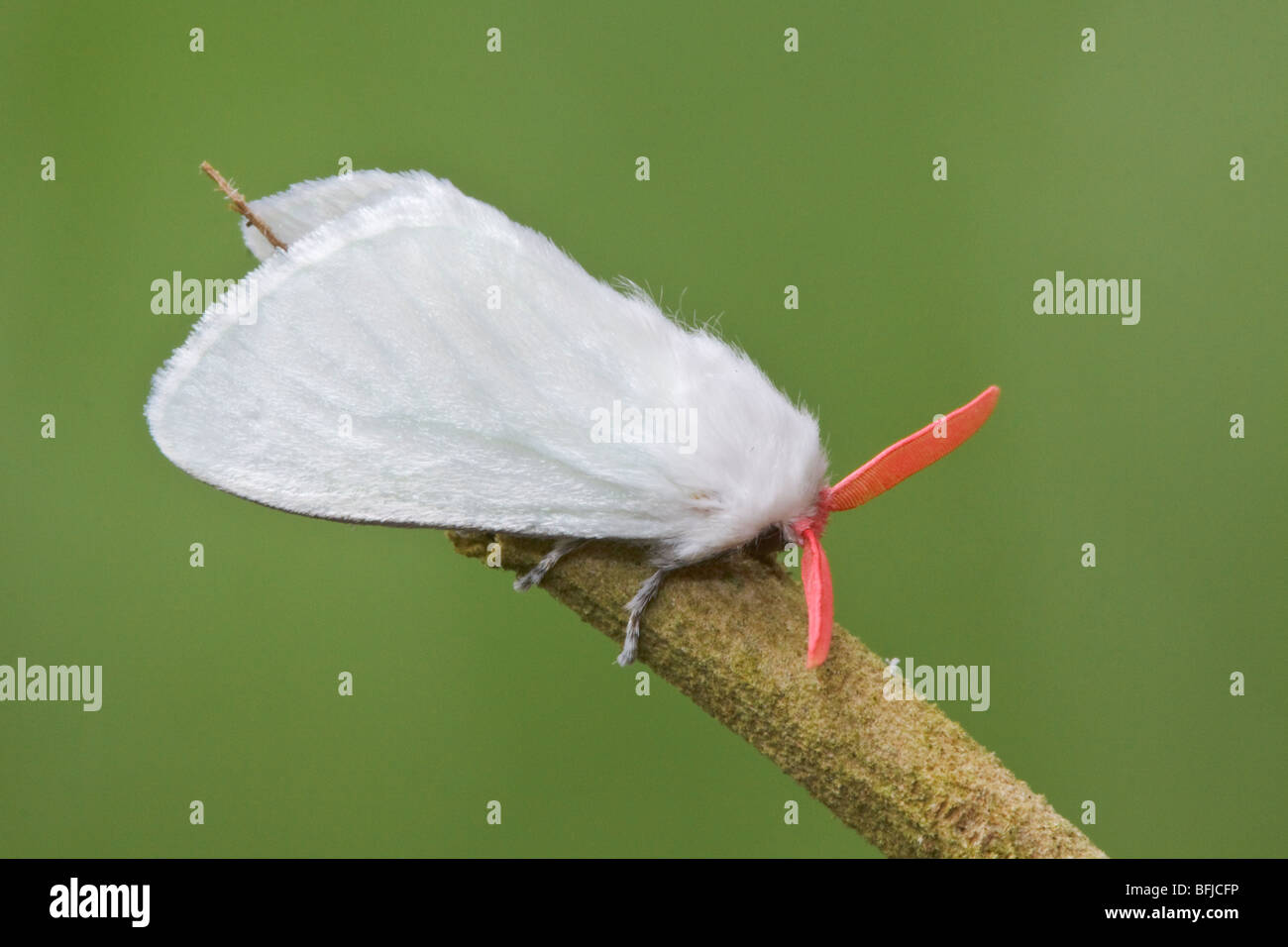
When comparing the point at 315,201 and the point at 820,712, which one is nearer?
the point at 820,712

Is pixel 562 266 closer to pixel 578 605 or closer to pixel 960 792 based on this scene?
pixel 578 605

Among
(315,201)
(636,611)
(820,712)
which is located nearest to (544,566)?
(636,611)

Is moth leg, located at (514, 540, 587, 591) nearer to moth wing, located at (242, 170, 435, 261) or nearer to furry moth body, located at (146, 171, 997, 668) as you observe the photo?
furry moth body, located at (146, 171, 997, 668)

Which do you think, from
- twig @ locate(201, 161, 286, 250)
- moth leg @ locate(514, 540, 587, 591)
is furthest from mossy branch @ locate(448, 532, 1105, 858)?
twig @ locate(201, 161, 286, 250)

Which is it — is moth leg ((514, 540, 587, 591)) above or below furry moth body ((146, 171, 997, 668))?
below
